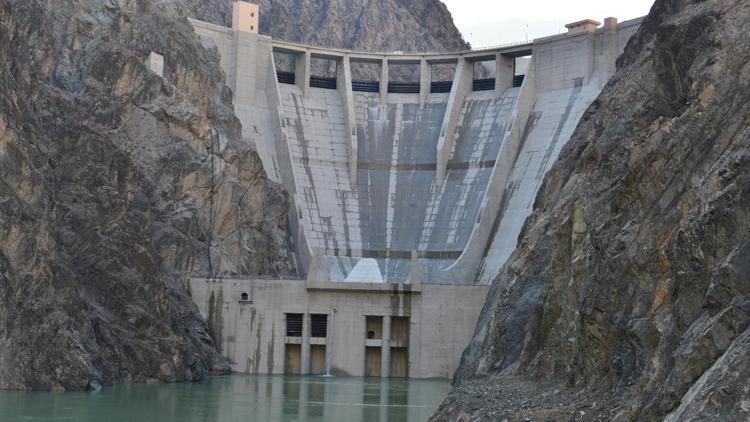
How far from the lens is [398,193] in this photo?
86625 mm

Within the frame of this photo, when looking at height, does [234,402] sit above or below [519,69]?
below

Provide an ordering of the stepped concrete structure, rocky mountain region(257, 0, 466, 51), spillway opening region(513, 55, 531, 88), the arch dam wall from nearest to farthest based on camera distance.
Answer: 1. the stepped concrete structure
2. the arch dam wall
3. spillway opening region(513, 55, 531, 88)
4. rocky mountain region(257, 0, 466, 51)

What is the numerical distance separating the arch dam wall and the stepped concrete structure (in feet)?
0.29

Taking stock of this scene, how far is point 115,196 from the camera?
64.1m

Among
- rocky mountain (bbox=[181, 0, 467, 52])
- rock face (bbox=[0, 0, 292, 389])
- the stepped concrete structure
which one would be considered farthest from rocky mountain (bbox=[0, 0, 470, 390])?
rocky mountain (bbox=[181, 0, 467, 52])

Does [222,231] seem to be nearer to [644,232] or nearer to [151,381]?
[151,381]

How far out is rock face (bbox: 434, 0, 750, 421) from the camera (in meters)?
17.7

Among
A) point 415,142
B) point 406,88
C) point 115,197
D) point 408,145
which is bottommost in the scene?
point 115,197

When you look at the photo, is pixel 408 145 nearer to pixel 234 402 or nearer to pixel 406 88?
pixel 406 88

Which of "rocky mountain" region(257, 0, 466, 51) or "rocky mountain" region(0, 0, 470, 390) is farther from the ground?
"rocky mountain" region(257, 0, 466, 51)

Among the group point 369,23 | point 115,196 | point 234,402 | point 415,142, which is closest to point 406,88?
point 415,142

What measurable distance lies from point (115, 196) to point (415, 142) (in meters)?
29.1

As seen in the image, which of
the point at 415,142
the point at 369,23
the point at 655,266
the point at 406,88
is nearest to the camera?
the point at 655,266

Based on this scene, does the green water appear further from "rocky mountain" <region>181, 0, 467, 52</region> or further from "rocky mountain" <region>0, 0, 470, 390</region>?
"rocky mountain" <region>181, 0, 467, 52</region>
